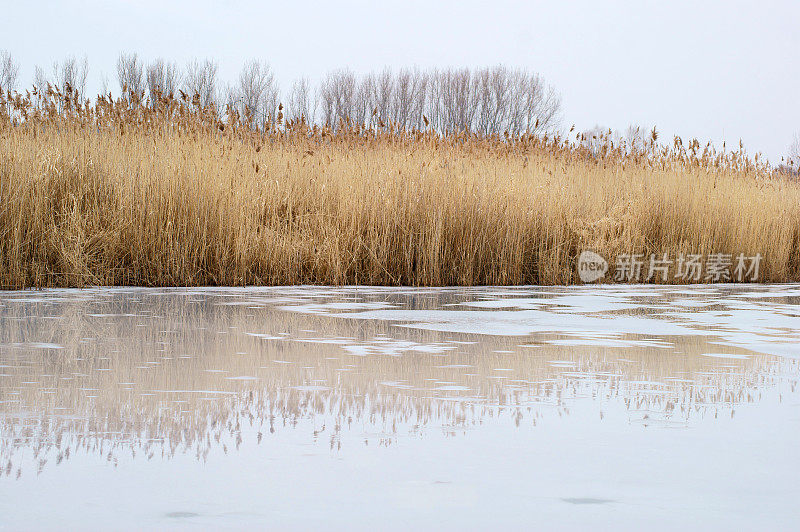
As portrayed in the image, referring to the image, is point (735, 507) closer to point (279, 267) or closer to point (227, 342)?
point (227, 342)

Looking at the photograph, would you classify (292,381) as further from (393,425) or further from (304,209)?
(304,209)

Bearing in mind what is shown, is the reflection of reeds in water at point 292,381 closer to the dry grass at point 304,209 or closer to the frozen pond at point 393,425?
the frozen pond at point 393,425

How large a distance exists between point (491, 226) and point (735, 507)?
6382 mm

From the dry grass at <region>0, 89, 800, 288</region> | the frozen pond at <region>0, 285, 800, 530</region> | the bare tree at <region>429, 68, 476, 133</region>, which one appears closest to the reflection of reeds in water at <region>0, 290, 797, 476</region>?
the frozen pond at <region>0, 285, 800, 530</region>

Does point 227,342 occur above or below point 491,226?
below

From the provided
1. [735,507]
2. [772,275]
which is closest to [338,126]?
[772,275]

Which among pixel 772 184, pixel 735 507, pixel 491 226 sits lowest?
pixel 735 507

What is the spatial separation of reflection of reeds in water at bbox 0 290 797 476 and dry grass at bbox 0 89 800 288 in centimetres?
259

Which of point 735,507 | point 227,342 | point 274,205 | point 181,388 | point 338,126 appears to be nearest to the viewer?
point 735,507

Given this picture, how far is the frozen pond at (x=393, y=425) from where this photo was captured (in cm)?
169

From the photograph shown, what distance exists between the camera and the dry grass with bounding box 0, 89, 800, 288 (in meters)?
7.11

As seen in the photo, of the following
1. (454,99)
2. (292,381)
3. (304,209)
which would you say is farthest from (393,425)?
(454,99)

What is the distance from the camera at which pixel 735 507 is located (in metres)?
1.72

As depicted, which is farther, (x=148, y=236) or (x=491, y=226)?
(x=491, y=226)
